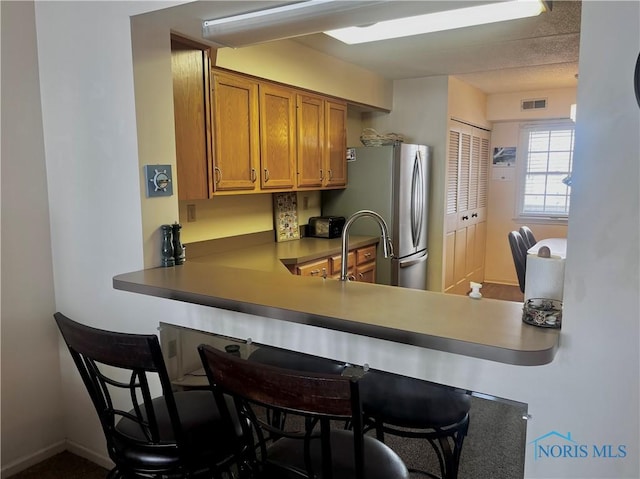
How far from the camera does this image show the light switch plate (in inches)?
82.0

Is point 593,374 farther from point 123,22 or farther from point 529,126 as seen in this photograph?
Answer: point 529,126

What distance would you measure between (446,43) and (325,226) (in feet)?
5.79

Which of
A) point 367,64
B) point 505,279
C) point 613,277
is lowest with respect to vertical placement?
point 505,279

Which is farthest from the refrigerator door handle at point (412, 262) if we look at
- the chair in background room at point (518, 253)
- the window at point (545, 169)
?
the window at point (545, 169)

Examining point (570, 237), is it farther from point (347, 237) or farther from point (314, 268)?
point (314, 268)

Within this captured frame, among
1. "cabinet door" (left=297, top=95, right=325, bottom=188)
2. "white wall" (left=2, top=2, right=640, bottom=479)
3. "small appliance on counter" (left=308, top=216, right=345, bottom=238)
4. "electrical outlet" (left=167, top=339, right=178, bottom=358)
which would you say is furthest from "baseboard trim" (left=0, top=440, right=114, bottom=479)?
"small appliance on counter" (left=308, top=216, right=345, bottom=238)

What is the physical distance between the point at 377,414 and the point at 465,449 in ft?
0.94

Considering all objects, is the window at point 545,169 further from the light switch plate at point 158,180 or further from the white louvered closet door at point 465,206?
the light switch plate at point 158,180

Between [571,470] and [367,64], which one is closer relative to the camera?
[571,470]

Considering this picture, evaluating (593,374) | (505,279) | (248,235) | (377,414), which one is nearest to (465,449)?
(377,414)

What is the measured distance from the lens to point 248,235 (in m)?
3.67

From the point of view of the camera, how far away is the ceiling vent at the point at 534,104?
575 cm

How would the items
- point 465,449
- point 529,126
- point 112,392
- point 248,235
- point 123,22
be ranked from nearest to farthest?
point 465,449, point 123,22, point 112,392, point 248,235, point 529,126

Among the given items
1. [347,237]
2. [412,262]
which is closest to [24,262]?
[347,237]
